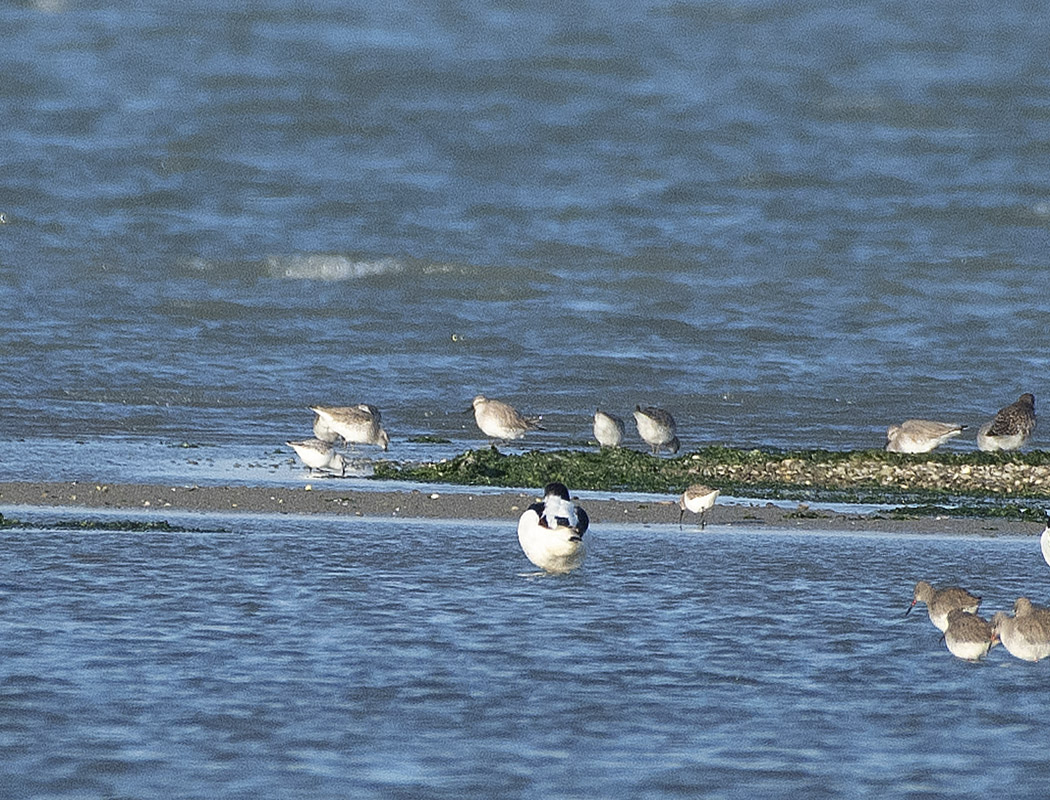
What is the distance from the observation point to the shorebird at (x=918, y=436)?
1469cm

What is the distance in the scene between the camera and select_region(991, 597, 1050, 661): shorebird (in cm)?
693

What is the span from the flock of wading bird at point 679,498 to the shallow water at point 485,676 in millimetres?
117

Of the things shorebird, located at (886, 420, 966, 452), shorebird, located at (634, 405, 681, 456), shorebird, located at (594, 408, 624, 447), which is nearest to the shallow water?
shorebird, located at (634, 405, 681, 456)

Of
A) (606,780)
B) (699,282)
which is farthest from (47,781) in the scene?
(699,282)

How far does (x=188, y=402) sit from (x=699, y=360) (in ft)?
21.3

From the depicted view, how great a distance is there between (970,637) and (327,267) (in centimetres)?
2063

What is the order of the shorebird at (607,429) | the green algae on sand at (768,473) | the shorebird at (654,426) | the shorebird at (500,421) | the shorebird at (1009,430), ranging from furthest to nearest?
1. the shorebird at (500,421)
2. the shorebird at (1009,430)
3. the shorebird at (607,429)
4. the shorebird at (654,426)
5. the green algae on sand at (768,473)

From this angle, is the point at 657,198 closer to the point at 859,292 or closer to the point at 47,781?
the point at 859,292

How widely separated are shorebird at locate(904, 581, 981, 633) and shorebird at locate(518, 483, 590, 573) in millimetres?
1805

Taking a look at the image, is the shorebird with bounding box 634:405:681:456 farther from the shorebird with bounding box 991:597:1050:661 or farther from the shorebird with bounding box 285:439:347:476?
the shorebird with bounding box 991:597:1050:661

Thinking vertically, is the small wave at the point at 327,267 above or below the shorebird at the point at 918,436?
above

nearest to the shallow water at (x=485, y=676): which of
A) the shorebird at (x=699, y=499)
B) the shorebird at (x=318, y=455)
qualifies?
the shorebird at (x=699, y=499)

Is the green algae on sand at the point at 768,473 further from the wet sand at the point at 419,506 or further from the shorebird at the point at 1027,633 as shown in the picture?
the shorebird at the point at 1027,633

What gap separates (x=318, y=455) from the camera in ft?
42.8
